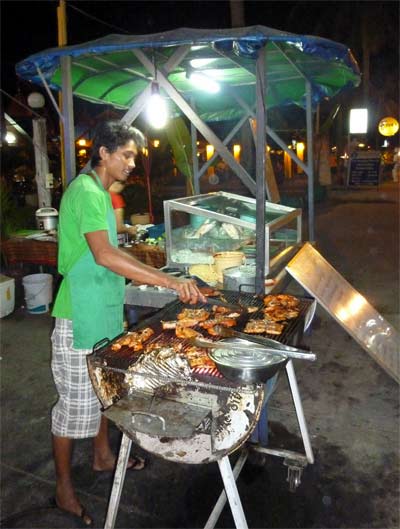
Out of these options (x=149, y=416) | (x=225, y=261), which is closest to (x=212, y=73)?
(x=225, y=261)

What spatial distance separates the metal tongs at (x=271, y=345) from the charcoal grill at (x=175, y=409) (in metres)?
0.26

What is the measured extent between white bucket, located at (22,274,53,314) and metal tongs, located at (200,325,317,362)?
4.94 metres

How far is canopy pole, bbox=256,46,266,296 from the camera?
11.7 ft

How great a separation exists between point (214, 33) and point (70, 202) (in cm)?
180

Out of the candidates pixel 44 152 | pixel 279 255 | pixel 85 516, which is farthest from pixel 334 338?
pixel 44 152

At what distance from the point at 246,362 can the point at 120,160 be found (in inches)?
59.3

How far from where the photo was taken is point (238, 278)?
429cm

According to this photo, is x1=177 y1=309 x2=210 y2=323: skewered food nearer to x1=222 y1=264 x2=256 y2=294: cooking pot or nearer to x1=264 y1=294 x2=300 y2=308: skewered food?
x1=264 y1=294 x2=300 y2=308: skewered food

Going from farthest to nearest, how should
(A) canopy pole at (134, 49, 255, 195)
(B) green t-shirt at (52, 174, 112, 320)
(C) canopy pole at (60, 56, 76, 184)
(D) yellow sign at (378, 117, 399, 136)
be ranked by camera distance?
(D) yellow sign at (378, 117, 399, 136) → (A) canopy pole at (134, 49, 255, 195) → (C) canopy pole at (60, 56, 76, 184) → (B) green t-shirt at (52, 174, 112, 320)

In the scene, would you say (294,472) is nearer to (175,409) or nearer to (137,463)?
(137,463)

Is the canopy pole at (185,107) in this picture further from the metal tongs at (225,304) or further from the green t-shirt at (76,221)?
the green t-shirt at (76,221)

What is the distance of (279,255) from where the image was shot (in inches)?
211

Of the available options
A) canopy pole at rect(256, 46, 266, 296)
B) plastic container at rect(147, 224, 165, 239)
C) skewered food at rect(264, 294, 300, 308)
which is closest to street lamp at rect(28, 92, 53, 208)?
plastic container at rect(147, 224, 165, 239)

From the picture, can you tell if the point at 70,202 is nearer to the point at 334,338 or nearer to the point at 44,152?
the point at 334,338
